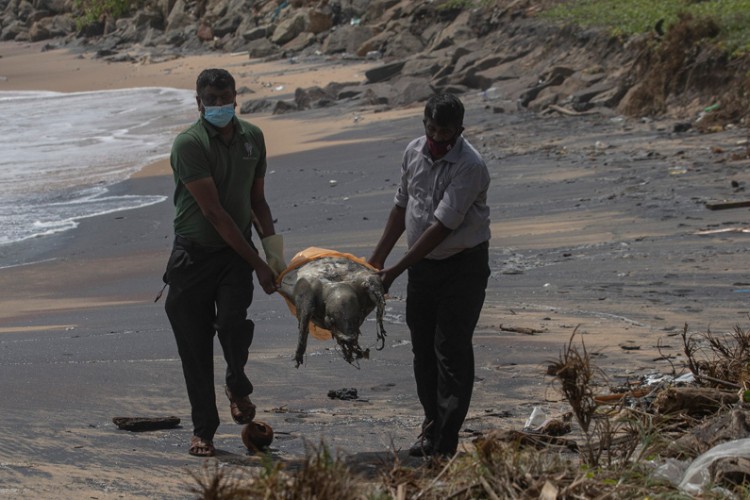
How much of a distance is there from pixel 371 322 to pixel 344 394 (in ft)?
5.32

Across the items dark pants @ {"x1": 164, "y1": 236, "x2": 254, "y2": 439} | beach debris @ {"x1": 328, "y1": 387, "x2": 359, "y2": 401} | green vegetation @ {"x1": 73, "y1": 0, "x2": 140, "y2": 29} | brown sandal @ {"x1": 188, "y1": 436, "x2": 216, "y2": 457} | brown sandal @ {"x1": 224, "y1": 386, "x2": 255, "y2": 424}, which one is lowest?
beach debris @ {"x1": 328, "y1": 387, "x2": 359, "y2": 401}

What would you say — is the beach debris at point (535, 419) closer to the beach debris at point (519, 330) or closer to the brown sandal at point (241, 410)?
the brown sandal at point (241, 410)

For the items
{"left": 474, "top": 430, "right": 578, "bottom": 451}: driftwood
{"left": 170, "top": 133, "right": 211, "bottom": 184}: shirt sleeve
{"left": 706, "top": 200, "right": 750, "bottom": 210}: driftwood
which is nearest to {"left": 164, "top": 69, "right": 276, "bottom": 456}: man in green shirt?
{"left": 170, "top": 133, "right": 211, "bottom": 184}: shirt sleeve

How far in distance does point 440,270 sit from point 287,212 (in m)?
8.10

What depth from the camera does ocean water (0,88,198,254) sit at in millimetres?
14703

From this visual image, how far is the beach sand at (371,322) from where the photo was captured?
526 cm

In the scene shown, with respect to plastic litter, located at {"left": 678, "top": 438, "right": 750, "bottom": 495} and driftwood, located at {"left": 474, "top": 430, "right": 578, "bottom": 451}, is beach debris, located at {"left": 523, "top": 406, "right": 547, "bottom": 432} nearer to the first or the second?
driftwood, located at {"left": 474, "top": 430, "right": 578, "bottom": 451}

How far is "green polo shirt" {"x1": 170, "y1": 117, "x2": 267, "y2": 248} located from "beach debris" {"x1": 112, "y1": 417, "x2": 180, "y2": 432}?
0.90 meters

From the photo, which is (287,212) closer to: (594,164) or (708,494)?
(594,164)

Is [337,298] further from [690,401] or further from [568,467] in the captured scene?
[568,467]

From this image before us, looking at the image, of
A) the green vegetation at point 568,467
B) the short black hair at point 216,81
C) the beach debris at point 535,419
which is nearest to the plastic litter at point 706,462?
the green vegetation at point 568,467

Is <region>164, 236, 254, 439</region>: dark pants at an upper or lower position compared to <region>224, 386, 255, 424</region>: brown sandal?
upper

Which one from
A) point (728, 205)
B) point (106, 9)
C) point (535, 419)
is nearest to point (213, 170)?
point (535, 419)

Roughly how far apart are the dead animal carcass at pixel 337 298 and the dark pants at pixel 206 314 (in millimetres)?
245
